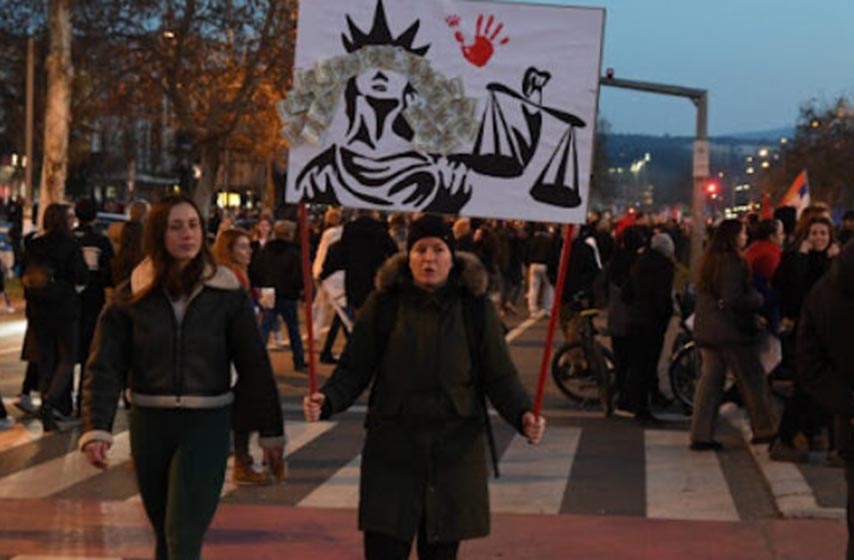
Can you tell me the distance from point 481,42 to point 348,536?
2.91 meters

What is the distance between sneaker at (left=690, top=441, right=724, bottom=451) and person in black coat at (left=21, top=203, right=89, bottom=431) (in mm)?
4752

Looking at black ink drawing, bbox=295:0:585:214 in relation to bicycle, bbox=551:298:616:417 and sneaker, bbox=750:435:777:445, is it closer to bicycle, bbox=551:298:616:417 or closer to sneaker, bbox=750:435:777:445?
sneaker, bbox=750:435:777:445

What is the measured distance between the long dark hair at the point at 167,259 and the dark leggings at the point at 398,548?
1.12 m

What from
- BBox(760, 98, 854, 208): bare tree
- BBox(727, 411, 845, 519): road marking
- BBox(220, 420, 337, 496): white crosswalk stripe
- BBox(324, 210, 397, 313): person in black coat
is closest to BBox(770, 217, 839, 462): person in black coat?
BBox(727, 411, 845, 519): road marking

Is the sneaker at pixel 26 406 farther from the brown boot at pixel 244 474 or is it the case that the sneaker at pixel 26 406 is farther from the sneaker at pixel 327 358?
the sneaker at pixel 327 358

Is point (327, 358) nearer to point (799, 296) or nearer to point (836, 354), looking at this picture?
point (799, 296)

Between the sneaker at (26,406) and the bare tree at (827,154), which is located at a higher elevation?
the bare tree at (827,154)

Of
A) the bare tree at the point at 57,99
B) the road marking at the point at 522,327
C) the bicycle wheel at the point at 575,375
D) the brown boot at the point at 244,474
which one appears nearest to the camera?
the brown boot at the point at 244,474

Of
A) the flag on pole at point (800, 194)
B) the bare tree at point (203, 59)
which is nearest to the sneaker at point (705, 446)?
the flag on pole at point (800, 194)

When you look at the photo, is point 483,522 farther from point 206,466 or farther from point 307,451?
point 307,451

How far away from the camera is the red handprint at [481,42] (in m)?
6.44

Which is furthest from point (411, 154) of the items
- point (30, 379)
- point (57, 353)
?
point (30, 379)

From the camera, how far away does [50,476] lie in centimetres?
980

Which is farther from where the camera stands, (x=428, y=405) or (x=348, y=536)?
(x=348, y=536)
